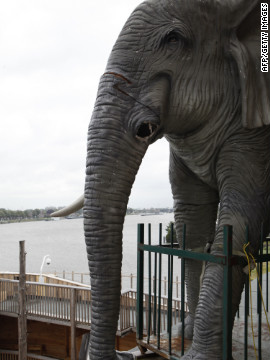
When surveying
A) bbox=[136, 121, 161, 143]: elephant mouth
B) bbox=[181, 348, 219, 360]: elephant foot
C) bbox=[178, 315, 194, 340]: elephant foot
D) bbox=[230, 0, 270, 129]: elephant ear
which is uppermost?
bbox=[230, 0, 270, 129]: elephant ear

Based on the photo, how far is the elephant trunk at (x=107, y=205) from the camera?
6.55 feet

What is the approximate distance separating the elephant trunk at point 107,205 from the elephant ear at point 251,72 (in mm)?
622

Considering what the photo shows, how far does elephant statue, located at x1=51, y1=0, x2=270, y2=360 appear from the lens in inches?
79.1

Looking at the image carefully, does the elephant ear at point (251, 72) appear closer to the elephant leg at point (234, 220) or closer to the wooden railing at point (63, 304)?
the elephant leg at point (234, 220)

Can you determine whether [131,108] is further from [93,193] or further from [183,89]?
[93,193]

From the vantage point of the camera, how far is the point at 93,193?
202 cm

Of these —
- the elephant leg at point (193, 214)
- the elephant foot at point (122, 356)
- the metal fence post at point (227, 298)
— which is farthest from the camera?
the elephant leg at point (193, 214)

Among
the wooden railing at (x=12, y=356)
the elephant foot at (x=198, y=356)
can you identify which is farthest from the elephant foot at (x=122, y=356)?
the wooden railing at (x=12, y=356)

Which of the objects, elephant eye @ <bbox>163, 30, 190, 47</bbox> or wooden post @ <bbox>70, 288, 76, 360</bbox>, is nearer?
elephant eye @ <bbox>163, 30, 190, 47</bbox>

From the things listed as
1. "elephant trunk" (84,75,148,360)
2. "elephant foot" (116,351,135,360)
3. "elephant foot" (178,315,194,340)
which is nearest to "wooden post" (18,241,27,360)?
"elephant foot" (178,315,194,340)

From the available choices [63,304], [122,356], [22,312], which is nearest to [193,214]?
[122,356]

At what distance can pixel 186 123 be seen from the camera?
2213 millimetres

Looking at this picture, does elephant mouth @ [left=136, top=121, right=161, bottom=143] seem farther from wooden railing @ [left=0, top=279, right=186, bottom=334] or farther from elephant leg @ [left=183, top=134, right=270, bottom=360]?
wooden railing @ [left=0, top=279, right=186, bottom=334]
